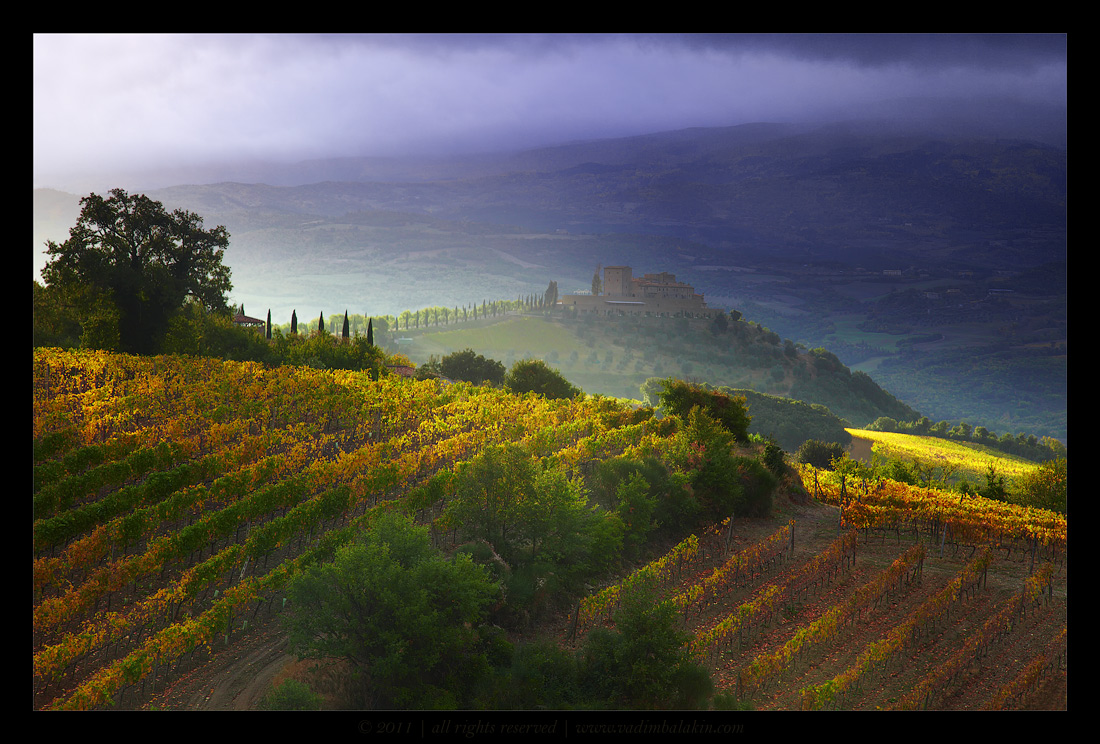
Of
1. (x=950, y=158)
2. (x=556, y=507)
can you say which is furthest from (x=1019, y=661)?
(x=950, y=158)

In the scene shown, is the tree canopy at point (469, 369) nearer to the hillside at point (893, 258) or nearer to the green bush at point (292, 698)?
the hillside at point (893, 258)

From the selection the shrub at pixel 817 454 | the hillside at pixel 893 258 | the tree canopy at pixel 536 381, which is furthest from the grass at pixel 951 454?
the tree canopy at pixel 536 381

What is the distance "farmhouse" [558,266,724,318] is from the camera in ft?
397

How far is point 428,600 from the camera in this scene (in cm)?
1138

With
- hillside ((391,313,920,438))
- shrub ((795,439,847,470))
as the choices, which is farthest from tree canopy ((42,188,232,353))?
hillside ((391,313,920,438))

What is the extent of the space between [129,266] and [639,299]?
10200 centimetres

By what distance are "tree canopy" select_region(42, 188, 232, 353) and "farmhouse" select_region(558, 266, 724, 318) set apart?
291ft

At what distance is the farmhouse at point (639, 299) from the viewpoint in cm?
12094

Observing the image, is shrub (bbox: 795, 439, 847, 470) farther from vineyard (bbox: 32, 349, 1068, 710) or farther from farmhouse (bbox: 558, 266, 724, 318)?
farmhouse (bbox: 558, 266, 724, 318)

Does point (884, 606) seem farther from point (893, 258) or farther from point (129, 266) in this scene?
point (893, 258)

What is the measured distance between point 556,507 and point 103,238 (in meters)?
28.2

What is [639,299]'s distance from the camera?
126m

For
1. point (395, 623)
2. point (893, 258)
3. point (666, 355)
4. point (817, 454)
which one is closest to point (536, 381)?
point (817, 454)
